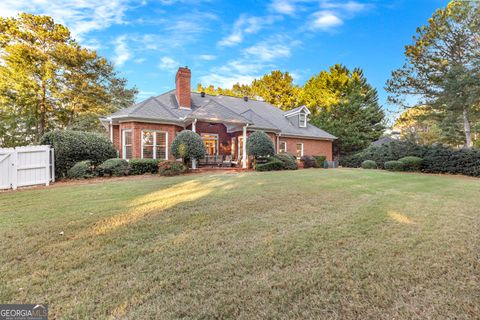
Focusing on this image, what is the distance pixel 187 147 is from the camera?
12672 millimetres

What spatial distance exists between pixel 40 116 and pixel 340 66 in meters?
33.0

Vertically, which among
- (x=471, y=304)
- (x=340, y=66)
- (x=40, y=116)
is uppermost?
(x=340, y=66)

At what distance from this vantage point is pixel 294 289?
91.0 inches

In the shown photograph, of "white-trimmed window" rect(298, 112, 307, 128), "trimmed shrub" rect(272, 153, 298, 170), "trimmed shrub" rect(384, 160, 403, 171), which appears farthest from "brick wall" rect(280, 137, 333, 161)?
"trimmed shrub" rect(384, 160, 403, 171)

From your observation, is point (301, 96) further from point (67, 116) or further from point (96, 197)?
point (96, 197)

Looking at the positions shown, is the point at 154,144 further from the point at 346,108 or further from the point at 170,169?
the point at 346,108

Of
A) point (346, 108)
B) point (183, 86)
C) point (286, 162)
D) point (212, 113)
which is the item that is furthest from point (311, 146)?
point (183, 86)

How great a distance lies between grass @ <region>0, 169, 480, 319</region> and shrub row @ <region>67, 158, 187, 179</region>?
587 cm

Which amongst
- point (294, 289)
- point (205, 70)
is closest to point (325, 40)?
point (205, 70)

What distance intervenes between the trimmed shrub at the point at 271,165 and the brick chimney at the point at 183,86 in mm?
7590

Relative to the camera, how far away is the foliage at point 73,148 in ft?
35.4

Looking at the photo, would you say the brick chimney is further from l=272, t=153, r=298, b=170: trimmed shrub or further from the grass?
the grass

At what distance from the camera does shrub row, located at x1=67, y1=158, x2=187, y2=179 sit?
35.1ft

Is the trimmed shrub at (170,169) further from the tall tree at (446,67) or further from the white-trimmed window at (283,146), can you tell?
the tall tree at (446,67)
